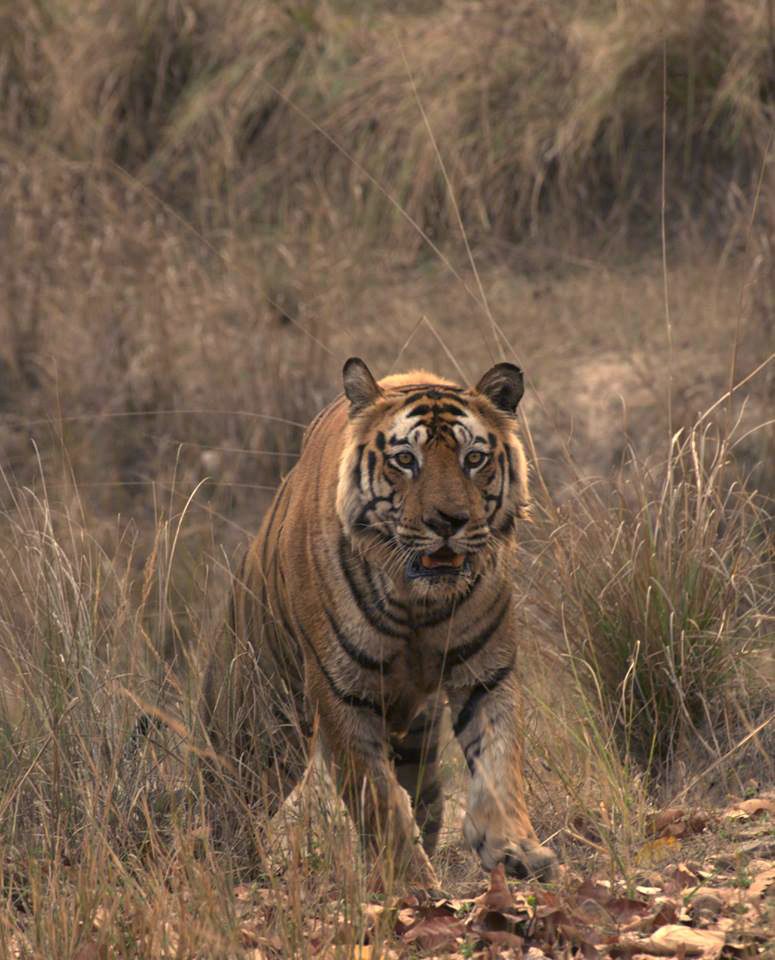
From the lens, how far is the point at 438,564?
11.9 feet

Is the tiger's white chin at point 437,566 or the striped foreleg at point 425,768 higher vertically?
the tiger's white chin at point 437,566

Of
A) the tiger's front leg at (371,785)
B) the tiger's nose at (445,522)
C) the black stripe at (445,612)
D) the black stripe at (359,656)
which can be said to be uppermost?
the tiger's nose at (445,522)

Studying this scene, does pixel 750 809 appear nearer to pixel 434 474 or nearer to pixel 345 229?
pixel 434 474

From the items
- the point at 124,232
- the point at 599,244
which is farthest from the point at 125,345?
the point at 599,244

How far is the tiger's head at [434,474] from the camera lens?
11.8ft

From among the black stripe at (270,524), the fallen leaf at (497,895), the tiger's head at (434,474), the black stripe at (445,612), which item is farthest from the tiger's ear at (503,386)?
the fallen leaf at (497,895)

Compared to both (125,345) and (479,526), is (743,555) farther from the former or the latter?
(125,345)

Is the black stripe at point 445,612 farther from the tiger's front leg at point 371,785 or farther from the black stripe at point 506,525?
the tiger's front leg at point 371,785

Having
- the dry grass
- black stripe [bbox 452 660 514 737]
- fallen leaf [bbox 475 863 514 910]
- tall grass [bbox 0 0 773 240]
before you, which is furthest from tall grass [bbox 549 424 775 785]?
tall grass [bbox 0 0 773 240]

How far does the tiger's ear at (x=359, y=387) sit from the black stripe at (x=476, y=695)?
696 millimetres

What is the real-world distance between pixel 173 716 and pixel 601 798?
3.32ft

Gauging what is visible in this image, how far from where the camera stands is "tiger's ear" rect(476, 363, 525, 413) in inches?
151

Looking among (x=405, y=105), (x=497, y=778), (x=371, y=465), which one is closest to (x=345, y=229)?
(x=405, y=105)

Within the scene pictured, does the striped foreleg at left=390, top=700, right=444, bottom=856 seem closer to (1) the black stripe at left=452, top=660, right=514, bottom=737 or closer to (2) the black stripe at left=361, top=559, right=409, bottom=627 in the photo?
(1) the black stripe at left=452, top=660, right=514, bottom=737
